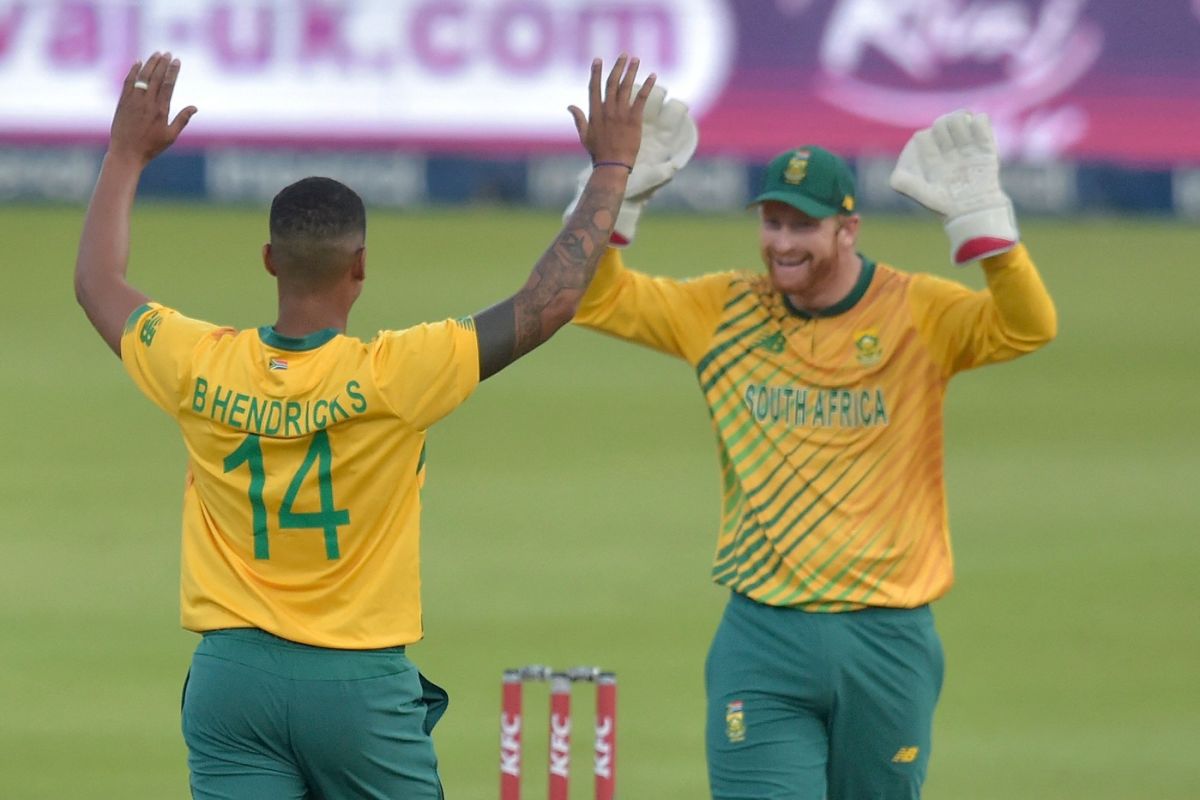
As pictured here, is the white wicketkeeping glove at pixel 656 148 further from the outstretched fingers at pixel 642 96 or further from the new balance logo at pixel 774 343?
the outstretched fingers at pixel 642 96

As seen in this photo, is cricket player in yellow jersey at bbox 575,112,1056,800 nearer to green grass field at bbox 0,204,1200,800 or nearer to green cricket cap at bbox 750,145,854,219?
green cricket cap at bbox 750,145,854,219

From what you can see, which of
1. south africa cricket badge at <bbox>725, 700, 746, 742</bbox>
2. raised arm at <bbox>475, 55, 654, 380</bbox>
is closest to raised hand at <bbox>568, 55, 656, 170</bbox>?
raised arm at <bbox>475, 55, 654, 380</bbox>

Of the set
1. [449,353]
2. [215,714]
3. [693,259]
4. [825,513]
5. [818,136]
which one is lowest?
[215,714]

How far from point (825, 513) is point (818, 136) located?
46.9 feet

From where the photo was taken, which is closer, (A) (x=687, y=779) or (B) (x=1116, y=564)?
(A) (x=687, y=779)

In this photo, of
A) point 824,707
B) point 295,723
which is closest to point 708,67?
point 824,707

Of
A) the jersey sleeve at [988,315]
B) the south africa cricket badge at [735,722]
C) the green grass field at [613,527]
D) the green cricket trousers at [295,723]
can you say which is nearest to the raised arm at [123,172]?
the green cricket trousers at [295,723]

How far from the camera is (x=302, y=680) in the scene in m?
4.73

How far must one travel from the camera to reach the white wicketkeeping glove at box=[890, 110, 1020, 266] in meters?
5.75

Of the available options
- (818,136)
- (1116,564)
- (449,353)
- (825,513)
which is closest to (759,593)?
(825,513)

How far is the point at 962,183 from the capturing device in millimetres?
5914

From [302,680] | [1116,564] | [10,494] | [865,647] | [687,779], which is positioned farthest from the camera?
[10,494]

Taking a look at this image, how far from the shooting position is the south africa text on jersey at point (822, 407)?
5949 millimetres

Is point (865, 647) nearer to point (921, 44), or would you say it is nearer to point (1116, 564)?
point (1116, 564)
